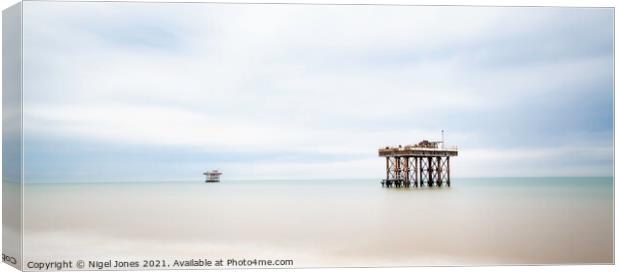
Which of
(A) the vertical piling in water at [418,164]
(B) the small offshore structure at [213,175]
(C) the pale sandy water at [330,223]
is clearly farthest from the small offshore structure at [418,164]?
(B) the small offshore structure at [213,175]

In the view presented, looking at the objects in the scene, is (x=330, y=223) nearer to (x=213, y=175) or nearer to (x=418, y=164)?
(x=213, y=175)

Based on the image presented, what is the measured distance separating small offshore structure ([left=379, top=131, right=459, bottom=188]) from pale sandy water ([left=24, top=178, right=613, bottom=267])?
0.19m

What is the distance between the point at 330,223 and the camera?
886 cm

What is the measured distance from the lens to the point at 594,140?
29.6 feet

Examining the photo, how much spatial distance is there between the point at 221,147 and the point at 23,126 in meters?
1.99

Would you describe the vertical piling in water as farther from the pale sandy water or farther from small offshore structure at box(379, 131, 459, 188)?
Result: the pale sandy water

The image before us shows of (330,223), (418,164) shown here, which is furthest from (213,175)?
(418,164)

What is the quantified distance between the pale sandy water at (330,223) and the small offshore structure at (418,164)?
0.19 m

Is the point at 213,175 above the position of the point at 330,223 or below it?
above

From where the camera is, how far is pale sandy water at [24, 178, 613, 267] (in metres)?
8.42

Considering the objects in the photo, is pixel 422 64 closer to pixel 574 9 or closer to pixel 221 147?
pixel 574 9

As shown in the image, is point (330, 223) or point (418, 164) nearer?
point (330, 223)

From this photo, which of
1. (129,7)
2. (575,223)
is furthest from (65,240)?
(575,223)

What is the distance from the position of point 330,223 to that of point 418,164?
1.45 metres
